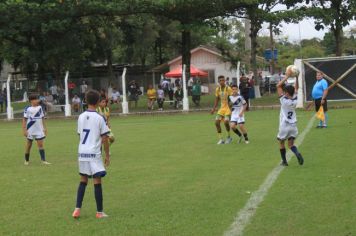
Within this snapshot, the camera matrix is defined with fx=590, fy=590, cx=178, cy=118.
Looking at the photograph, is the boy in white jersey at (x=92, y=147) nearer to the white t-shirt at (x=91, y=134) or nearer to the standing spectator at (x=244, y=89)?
the white t-shirt at (x=91, y=134)

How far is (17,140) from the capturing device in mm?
19703

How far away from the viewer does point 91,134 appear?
24.9 feet

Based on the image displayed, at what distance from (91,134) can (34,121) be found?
240 inches

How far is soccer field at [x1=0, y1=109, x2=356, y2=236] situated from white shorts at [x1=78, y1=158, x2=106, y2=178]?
572 millimetres

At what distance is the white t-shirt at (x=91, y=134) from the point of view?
24.8 feet

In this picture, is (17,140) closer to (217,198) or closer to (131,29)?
(217,198)

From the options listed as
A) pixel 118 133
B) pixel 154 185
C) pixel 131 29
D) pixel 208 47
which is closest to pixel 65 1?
pixel 118 133

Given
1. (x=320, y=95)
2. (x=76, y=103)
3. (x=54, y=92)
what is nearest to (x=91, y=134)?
(x=320, y=95)

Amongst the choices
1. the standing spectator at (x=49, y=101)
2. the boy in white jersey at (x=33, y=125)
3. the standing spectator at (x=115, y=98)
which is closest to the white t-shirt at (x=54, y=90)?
the standing spectator at (x=49, y=101)

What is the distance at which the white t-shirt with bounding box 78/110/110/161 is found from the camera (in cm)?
756

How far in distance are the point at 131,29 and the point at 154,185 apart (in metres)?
41.7

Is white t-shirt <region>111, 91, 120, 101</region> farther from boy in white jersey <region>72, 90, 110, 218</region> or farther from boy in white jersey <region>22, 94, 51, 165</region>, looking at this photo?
boy in white jersey <region>72, 90, 110, 218</region>

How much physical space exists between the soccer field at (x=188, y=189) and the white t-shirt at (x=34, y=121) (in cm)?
79

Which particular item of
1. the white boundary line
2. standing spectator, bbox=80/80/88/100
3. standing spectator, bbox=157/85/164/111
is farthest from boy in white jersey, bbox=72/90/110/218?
standing spectator, bbox=80/80/88/100
